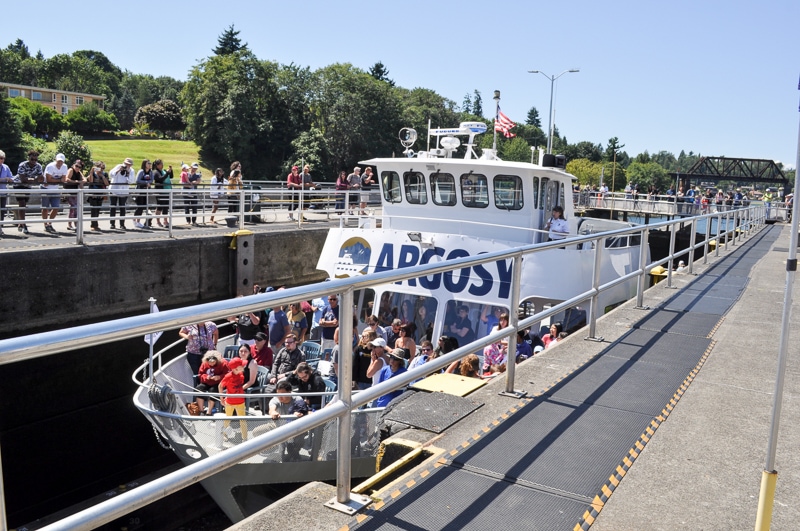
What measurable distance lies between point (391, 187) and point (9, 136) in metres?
47.6

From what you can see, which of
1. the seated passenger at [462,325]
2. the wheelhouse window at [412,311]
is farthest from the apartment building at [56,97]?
the seated passenger at [462,325]

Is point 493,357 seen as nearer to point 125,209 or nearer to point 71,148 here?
point 125,209

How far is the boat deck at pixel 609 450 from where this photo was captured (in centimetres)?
341

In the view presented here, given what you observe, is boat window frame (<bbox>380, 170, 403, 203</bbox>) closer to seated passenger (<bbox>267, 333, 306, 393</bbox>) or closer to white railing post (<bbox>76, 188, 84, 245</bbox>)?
white railing post (<bbox>76, 188, 84, 245</bbox>)

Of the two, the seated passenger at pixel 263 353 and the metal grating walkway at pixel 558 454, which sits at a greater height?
the metal grating walkway at pixel 558 454

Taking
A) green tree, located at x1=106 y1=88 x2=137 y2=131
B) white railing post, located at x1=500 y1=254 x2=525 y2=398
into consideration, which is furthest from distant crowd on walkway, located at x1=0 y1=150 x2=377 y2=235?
green tree, located at x1=106 y1=88 x2=137 y2=131

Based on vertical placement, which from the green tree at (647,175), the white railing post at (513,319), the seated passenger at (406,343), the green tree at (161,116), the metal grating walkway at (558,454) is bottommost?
the seated passenger at (406,343)

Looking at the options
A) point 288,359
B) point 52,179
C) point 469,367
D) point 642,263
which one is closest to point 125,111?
point 52,179

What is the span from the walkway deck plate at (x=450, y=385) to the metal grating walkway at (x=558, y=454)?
20.3 inches

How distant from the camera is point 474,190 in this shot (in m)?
14.2

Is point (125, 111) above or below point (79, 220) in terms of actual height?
above

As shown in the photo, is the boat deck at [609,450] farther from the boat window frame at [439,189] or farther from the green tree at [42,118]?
the green tree at [42,118]

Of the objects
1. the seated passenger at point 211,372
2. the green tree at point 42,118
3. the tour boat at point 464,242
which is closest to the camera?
the seated passenger at point 211,372

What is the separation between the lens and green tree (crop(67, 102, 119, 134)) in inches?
3725
